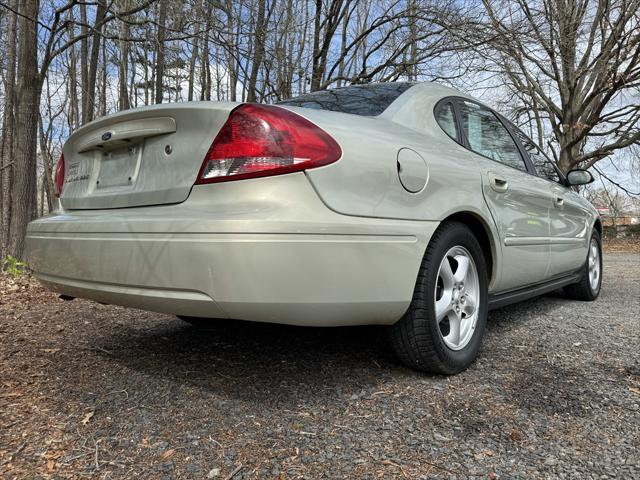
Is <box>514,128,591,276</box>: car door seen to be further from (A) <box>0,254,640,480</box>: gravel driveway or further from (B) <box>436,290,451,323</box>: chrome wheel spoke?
(B) <box>436,290,451,323</box>: chrome wheel spoke

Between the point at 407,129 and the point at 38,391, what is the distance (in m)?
2.07

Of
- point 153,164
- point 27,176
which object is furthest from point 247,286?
point 27,176

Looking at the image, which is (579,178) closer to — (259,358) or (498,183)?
(498,183)

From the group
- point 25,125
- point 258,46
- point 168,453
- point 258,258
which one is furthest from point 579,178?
point 25,125

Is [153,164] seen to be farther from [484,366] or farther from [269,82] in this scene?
[269,82]

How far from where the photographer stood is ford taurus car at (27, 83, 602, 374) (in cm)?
179

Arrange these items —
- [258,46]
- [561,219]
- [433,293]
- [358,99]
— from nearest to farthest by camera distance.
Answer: [433,293], [358,99], [561,219], [258,46]

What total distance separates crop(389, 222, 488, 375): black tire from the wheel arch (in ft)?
0.67

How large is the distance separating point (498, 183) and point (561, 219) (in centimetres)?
128

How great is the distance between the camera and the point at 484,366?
2549mm

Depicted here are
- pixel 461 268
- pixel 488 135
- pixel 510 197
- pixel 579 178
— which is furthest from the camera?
pixel 579 178

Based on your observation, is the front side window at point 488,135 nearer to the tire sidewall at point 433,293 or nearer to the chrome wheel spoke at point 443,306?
the tire sidewall at point 433,293

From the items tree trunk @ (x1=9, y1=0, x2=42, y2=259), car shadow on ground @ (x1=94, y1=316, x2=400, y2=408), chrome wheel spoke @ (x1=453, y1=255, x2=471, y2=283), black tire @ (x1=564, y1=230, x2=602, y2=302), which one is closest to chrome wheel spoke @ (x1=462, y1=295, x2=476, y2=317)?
chrome wheel spoke @ (x1=453, y1=255, x2=471, y2=283)

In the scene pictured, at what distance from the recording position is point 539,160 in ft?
12.6
